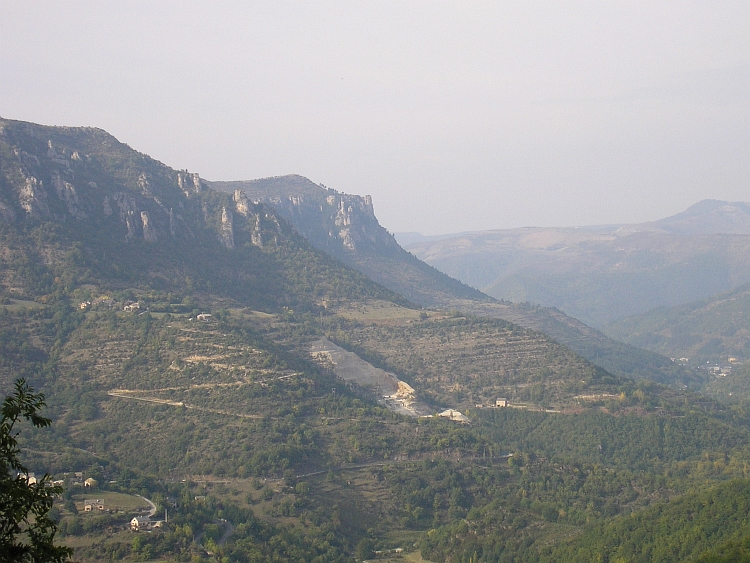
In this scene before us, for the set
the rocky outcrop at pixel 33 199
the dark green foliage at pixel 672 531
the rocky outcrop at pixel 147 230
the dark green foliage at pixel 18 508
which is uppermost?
the rocky outcrop at pixel 33 199

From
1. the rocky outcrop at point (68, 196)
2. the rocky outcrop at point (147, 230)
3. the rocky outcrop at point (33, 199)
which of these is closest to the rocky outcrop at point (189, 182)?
the rocky outcrop at point (147, 230)

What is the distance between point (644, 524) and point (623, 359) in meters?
131

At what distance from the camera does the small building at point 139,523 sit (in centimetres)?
6141

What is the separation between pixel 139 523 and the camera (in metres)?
62.0

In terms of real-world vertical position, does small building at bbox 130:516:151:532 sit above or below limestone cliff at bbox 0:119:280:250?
below

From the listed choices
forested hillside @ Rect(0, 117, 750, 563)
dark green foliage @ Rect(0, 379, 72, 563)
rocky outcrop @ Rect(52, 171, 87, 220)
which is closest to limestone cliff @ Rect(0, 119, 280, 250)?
rocky outcrop @ Rect(52, 171, 87, 220)

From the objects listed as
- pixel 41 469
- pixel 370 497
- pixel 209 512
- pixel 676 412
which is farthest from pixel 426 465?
pixel 676 412

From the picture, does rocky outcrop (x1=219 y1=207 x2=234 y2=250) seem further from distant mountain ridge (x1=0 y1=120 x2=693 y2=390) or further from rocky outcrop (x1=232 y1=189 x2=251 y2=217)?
rocky outcrop (x1=232 y1=189 x2=251 y2=217)

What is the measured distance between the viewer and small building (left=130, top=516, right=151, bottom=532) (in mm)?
61406

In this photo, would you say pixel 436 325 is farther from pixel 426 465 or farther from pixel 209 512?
pixel 209 512

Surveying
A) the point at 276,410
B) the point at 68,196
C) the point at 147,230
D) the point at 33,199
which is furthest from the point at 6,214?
the point at 276,410

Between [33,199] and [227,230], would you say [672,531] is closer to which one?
[33,199]

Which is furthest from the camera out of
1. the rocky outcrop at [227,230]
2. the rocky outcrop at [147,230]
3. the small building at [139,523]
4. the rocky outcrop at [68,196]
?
the rocky outcrop at [227,230]

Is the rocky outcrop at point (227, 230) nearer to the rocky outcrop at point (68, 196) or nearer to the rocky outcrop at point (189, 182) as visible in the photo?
the rocky outcrop at point (189, 182)
